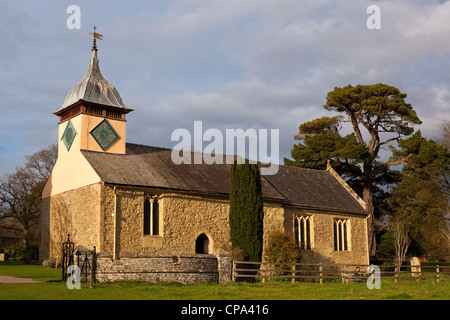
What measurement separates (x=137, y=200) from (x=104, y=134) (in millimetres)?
5344

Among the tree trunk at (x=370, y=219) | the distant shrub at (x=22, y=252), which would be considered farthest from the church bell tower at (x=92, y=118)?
the tree trunk at (x=370, y=219)

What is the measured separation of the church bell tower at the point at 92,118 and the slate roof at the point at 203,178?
82 cm

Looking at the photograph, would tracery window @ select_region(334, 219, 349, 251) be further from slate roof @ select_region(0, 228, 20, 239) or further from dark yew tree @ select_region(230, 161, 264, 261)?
slate roof @ select_region(0, 228, 20, 239)

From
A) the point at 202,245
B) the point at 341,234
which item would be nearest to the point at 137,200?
the point at 202,245

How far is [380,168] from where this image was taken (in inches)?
1834

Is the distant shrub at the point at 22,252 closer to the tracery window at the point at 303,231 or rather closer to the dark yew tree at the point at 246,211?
the dark yew tree at the point at 246,211

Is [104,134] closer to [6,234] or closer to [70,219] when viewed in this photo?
[70,219]

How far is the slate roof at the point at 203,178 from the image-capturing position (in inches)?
1188

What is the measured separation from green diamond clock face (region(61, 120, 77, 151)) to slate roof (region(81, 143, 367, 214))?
1711 millimetres

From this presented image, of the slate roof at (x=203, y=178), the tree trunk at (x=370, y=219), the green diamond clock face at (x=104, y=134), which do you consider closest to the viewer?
the slate roof at (x=203, y=178)

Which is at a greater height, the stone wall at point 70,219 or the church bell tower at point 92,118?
the church bell tower at point 92,118

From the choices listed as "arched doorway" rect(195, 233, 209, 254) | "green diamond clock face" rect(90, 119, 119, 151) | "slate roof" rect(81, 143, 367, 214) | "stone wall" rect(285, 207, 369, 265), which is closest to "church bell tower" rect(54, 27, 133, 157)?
"green diamond clock face" rect(90, 119, 119, 151)

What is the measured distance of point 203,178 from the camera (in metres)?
33.5

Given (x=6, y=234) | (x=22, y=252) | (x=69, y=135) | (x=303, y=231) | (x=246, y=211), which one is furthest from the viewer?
(x=6, y=234)
